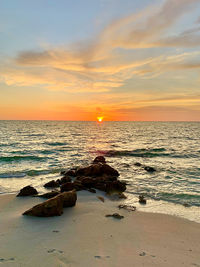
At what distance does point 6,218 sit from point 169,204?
23.5 feet

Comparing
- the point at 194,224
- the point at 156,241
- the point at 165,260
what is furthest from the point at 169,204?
the point at 165,260

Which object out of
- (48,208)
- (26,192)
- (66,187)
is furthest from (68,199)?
(26,192)

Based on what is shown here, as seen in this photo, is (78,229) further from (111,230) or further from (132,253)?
(132,253)

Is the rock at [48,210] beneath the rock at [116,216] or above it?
above

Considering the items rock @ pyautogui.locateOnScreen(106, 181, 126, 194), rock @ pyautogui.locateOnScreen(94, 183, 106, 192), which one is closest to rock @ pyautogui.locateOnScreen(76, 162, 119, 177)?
rock @ pyautogui.locateOnScreen(94, 183, 106, 192)

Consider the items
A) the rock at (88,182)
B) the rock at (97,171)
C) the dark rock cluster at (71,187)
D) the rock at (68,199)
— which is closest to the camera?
the dark rock cluster at (71,187)

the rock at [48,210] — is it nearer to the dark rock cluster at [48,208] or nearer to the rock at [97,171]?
the dark rock cluster at [48,208]

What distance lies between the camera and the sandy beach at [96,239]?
4.79m

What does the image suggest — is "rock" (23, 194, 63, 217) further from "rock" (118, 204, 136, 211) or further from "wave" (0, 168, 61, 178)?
"wave" (0, 168, 61, 178)

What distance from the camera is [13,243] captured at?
18.3 ft

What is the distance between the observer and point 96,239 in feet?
19.2

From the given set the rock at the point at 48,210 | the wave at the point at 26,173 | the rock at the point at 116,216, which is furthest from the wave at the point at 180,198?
the wave at the point at 26,173

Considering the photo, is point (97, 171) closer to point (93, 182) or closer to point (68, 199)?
point (93, 182)

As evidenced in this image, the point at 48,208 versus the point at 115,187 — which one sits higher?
the point at 48,208
